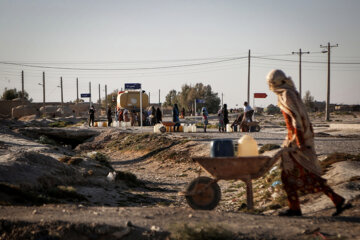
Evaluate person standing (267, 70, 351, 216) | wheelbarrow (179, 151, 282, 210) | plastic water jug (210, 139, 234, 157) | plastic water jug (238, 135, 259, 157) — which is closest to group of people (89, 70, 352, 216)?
person standing (267, 70, 351, 216)

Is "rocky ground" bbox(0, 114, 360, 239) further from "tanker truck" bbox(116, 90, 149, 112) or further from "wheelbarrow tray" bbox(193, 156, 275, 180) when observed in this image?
"tanker truck" bbox(116, 90, 149, 112)

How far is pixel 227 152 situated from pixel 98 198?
3.88 metres

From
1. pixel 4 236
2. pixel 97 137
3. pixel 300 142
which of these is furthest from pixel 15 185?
pixel 97 137

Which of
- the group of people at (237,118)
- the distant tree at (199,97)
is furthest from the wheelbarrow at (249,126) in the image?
the distant tree at (199,97)

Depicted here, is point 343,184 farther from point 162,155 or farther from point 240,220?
point 162,155

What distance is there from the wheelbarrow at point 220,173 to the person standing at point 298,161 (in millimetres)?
248

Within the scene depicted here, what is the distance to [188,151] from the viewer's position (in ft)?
58.3

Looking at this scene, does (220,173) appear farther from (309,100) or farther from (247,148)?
(309,100)

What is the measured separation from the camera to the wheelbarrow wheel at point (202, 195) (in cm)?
693

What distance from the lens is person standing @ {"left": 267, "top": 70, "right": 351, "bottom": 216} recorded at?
620 centimetres

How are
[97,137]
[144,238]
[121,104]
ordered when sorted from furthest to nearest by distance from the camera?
[121,104]
[97,137]
[144,238]

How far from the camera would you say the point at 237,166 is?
645cm

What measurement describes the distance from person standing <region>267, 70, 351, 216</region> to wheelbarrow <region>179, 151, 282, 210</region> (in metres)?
0.25

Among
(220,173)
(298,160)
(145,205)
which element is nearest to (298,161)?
(298,160)
